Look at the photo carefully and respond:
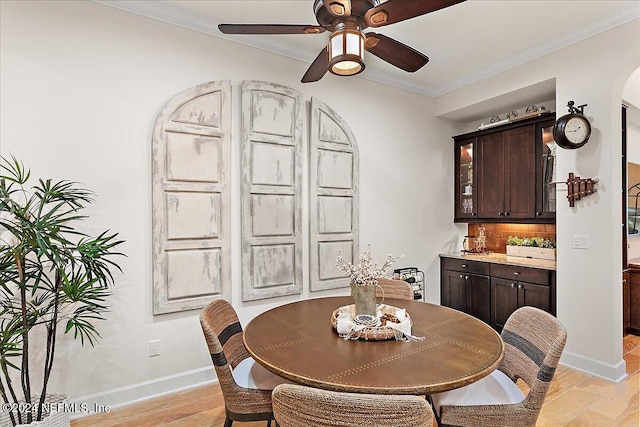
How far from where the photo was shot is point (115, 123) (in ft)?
8.55

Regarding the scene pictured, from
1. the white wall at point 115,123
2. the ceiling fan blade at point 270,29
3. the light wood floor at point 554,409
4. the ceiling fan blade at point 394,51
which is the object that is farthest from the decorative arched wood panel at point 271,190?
the ceiling fan blade at point 394,51

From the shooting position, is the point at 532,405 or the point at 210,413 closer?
the point at 532,405

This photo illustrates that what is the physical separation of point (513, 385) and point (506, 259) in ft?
8.14

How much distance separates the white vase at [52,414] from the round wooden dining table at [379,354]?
1.23 meters

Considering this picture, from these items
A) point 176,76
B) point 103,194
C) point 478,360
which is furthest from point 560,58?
point 103,194

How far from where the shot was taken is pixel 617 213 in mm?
2943

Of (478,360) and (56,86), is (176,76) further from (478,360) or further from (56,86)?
(478,360)

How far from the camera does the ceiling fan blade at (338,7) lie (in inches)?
66.0

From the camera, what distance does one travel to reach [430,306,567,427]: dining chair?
1528mm

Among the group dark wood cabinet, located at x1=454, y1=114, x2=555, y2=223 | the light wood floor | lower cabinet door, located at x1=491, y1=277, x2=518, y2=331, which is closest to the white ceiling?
dark wood cabinet, located at x1=454, y1=114, x2=555, y2=223

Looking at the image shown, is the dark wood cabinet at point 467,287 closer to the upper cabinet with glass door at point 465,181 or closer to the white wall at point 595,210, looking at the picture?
the upper cabinet with glass door at point 465,181

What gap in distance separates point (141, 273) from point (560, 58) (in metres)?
4.08

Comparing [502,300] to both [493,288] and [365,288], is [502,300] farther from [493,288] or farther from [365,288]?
[365,288]

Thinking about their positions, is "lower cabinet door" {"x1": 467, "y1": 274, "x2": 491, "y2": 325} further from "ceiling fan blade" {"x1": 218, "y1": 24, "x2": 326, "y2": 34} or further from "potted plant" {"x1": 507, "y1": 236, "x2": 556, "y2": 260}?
"ceiling fan blade" {"x1": 218, "y1": 24, "x2": 326, "y2": 34}
